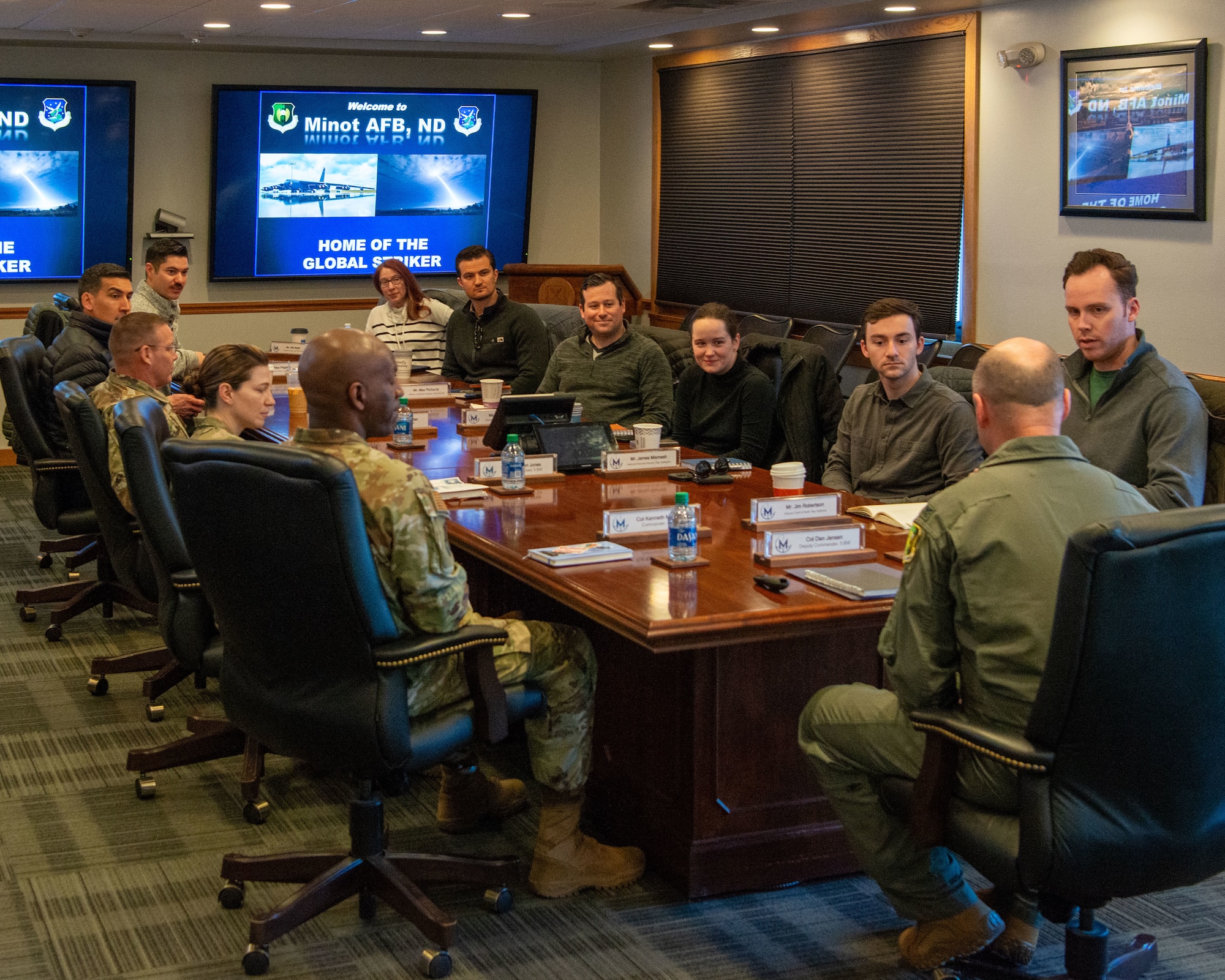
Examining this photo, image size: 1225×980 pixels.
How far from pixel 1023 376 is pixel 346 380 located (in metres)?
1.29

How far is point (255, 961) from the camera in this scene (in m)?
2.85

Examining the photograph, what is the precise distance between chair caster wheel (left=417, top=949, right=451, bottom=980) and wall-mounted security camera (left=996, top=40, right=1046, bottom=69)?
517 cm

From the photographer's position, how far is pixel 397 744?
8.89 ft

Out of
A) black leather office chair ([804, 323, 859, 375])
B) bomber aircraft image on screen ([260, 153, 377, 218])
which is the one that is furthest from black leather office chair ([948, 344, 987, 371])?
bomber aircraft image on screen ([260, 153, 377, 218])

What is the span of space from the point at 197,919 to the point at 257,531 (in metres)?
1.00

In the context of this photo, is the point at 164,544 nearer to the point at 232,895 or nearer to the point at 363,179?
the point at 232,895

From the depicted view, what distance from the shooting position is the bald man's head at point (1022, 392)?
255cm

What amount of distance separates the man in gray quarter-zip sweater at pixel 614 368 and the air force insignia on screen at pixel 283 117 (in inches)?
178

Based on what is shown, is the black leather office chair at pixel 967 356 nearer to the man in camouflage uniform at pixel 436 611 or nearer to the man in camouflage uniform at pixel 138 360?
the man in camouflage uniform at pixel 138 360

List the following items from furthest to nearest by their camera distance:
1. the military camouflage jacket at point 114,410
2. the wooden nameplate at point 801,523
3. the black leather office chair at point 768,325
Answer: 1. the black leather office chair at point 768,325
2. the military camouflage jacket at point 114,410
3. the wooden nameplate at point 801,523

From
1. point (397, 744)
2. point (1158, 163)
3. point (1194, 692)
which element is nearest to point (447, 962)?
point (397, 744)

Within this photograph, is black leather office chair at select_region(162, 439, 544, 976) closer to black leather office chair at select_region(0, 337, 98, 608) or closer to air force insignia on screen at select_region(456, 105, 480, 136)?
black leather office chair at select_region(0, 337, 98, 608)

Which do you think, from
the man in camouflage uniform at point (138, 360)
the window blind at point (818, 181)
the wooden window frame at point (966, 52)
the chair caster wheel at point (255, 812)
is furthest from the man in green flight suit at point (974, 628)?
the window blind at point (818, 181)

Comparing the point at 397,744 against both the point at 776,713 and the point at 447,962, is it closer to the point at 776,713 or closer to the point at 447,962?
the point at 447,962
